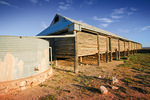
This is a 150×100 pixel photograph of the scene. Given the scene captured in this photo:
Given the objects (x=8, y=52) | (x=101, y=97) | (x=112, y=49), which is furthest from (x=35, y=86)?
(x=112, y=49)

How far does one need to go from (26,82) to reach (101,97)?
3.53 m

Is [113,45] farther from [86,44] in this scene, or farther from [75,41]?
[75,41]

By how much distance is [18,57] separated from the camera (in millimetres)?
3443

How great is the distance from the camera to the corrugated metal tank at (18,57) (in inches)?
126

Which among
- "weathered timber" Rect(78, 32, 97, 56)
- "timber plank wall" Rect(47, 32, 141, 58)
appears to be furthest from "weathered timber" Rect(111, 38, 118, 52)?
"weathered timber" Rect(78, 32, 97, 56)

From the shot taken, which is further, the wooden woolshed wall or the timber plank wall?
the timber plank wall

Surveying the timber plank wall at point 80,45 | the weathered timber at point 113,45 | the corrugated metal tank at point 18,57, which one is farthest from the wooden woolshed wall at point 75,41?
the weathered timber at point 113,45

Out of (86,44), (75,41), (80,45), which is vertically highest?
(75,41)

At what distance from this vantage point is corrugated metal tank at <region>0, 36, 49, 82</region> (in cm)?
321

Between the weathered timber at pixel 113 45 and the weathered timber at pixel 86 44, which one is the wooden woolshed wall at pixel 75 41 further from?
the weathered timber at pixel 113 45

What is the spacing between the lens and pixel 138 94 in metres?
2.93

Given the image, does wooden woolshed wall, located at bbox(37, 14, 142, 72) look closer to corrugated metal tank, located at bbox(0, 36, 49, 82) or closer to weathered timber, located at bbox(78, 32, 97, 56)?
weathered timber, located at bbox(78, 32, 97, 56)

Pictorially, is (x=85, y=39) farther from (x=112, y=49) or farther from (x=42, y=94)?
(x=112, y=49)

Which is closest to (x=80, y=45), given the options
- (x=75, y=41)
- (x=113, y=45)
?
(x=75, y=41)
